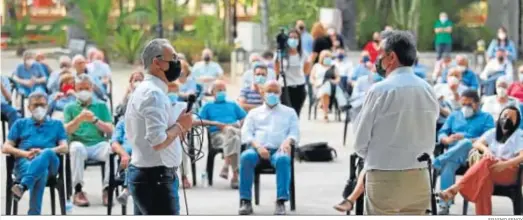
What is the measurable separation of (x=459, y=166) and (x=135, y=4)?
21.2 metres

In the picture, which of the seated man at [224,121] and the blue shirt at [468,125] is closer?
the blue shirt at [468,125]

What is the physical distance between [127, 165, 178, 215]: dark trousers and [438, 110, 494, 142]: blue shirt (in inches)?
169

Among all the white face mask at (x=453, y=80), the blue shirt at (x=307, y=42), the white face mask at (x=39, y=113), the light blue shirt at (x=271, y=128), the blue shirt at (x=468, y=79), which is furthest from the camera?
the blue shirt at (x=307, y=42)

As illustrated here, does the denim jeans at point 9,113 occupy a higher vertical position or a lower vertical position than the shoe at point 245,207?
higher

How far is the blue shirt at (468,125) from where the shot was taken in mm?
10750

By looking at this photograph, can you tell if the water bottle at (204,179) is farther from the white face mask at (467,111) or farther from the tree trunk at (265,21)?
the tree trunk at (265,21)

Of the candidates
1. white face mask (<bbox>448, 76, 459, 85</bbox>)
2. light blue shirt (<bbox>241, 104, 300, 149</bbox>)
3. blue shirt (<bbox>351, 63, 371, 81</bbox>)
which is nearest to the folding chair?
light blue shirt (<bbox>241, 104, 300, 149</bbox>)

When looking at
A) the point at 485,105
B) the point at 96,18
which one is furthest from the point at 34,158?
the point at 96,18

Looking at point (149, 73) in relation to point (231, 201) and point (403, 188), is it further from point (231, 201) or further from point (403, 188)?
point (231, 201)

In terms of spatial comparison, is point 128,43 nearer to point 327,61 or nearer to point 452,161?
point 327,61

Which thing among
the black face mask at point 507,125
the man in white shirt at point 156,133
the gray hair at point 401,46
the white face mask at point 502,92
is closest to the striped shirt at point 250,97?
the white face mask at point 502,92

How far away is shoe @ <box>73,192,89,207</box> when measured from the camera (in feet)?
36.4

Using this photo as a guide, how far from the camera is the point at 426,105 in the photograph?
6867mm

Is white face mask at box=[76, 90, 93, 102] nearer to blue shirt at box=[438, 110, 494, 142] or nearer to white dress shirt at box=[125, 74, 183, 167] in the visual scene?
blue shirt at box=[438, 110, 494, 142]
